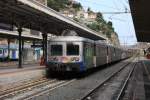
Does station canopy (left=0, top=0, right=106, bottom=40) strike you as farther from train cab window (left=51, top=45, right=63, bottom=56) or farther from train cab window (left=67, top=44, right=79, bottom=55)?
train cab window (left=67, top=44, right=79, bottom=55)

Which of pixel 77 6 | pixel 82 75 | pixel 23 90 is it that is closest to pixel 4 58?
pixel 82 75

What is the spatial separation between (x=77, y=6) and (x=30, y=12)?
140 metres

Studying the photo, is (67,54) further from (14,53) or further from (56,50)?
(14,53)

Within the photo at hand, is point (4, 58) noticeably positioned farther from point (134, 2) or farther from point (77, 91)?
point (77, 91)

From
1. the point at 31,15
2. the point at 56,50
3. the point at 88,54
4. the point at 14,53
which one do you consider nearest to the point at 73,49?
the point at 56,50

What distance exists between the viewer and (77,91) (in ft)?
63.9

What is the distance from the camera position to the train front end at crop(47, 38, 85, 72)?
26.2 metres

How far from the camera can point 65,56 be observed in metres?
26.6

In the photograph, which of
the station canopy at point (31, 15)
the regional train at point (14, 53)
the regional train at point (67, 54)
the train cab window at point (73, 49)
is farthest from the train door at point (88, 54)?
the regional train at point (14, 53)

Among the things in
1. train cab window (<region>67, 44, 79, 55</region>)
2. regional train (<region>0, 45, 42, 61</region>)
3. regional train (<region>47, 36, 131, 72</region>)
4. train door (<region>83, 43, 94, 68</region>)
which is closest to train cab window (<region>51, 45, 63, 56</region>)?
regional train (<region>47, 36, 131, 72</region>)

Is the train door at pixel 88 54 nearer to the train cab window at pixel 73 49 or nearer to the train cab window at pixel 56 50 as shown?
the train cab window at pixel 73 49

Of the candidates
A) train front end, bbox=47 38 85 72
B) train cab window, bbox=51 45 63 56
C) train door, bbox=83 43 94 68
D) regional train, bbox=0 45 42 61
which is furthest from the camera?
regional train, bbox=0 45 42 61

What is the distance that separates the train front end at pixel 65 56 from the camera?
1032 inches

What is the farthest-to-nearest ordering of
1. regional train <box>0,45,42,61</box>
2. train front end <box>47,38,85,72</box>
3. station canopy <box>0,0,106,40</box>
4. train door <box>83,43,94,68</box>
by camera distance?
regional train <box>0,45,42,61</box>, station canopy <box>0,0,106,40</box>, train door <box>83,43,94,68</box>, train front end <box>47,38,85,72</box>
